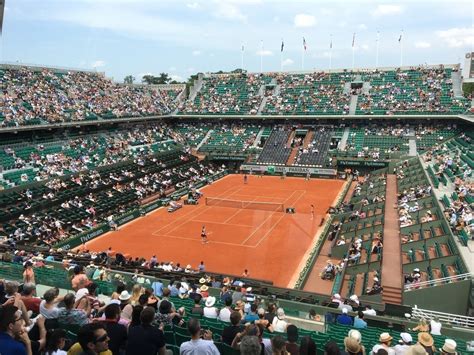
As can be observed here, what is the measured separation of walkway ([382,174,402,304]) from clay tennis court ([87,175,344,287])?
5.25 metres

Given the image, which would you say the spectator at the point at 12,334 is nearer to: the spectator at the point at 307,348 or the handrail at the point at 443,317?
the spectator at the point at 307,348

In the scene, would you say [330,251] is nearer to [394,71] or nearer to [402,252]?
[402,252]

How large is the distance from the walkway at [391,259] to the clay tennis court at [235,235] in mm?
5251

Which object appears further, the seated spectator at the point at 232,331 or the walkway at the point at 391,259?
the walkway at the point at 391,259

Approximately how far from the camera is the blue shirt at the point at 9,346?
5102 mm

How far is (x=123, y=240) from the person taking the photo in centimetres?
A: 3120

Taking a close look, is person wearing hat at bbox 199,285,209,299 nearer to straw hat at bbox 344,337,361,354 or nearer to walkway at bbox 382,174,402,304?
walkway at bbox 382,174,402,304

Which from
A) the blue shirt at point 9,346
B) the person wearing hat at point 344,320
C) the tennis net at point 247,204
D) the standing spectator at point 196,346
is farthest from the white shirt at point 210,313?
the tennis net at point 247,204

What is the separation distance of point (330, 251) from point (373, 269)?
623 centimetres

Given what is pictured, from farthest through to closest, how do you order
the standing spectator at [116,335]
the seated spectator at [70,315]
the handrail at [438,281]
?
the handrail at [438,281] < the seated spectator at [70,315] < the standing spectator at [116,335]

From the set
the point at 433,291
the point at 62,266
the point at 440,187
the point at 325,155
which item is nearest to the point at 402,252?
the point at 433,291

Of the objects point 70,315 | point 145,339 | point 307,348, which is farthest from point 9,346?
point 307,348

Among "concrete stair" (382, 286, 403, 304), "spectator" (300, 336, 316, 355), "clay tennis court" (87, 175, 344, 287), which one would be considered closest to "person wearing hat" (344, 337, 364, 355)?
"spectator" (300, 336, 316, 355)

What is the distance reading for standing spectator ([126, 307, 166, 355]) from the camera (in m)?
5.95
